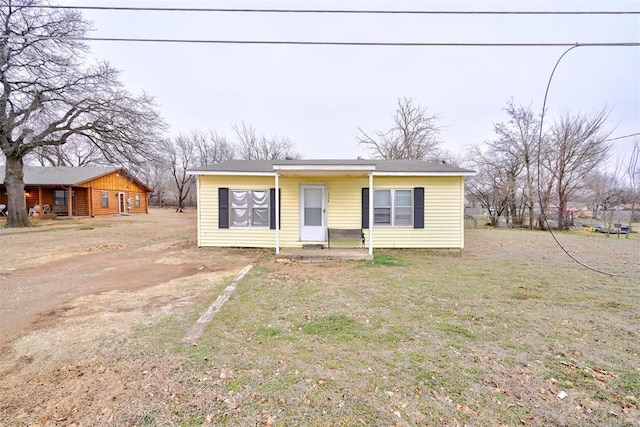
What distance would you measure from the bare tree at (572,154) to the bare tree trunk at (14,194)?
3191 cm

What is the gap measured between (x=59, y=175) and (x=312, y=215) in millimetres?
25603

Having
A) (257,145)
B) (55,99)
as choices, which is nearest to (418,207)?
(55,99)

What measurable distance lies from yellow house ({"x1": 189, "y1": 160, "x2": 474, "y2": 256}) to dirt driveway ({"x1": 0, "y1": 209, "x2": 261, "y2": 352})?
1.10 metres

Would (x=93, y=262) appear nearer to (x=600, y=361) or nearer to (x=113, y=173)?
(x=600, y=361)

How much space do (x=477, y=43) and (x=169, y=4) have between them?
22.8 ft

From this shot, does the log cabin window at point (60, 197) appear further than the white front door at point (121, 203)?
No

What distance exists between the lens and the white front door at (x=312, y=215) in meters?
8.88

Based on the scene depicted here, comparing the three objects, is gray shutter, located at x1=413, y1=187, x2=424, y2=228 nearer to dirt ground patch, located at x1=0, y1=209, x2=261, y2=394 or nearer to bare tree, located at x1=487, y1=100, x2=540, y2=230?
dirt ground patch, located at x1=0, y1=209, x2=261, y2=394

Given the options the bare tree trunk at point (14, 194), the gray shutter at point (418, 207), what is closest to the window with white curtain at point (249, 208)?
the gray shutter at point (418, 207)

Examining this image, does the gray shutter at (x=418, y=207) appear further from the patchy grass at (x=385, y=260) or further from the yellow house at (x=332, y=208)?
the patchy grass at (x=385, y=260)

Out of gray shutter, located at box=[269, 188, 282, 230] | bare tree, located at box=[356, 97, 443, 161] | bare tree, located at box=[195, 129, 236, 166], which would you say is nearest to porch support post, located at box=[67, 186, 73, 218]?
bare tree, located at box=[195, 129, 236, 166]

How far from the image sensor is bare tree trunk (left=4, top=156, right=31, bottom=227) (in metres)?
15.1

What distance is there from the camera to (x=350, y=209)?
29.1ft

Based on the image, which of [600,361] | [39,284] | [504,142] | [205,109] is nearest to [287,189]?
[39,284]
